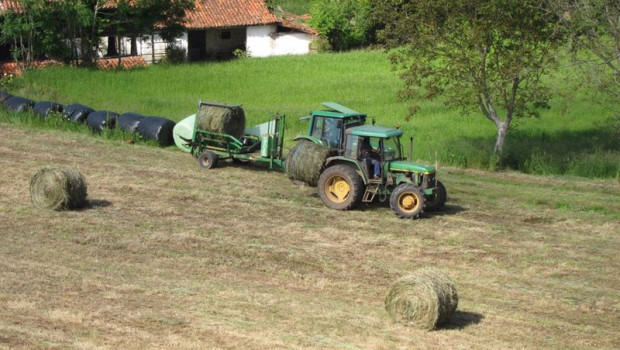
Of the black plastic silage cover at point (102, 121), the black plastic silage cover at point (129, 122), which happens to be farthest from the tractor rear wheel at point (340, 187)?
the black plastic silage cover at point (102, 121)

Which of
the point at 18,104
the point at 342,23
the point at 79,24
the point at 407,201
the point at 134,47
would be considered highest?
the point at 342,23

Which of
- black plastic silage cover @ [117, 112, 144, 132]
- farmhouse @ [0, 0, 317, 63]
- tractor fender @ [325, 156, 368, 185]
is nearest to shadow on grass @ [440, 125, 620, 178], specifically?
tractor fender @ [325, 156, 368, 185]

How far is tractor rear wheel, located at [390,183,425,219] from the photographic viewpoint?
18.2m

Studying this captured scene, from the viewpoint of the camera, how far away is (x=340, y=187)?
19.1 meters

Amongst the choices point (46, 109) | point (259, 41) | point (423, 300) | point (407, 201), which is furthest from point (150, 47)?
point (423, 300)

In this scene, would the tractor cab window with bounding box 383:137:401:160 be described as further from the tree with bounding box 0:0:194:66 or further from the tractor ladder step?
the tree with bounding box 0:0:194:66

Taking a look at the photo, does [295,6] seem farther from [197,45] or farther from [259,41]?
[197,45]

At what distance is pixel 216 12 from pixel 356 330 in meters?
40.0

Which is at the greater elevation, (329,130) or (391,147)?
(329,130)

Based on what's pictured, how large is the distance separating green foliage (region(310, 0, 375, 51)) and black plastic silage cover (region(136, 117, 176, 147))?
27487 millimetres

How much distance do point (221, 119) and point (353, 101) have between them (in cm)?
1140

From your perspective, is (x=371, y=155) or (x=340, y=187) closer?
(x=371, y=155)

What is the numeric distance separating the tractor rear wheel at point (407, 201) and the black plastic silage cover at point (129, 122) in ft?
33.5

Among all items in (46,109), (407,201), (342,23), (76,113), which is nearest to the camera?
(407,201)
